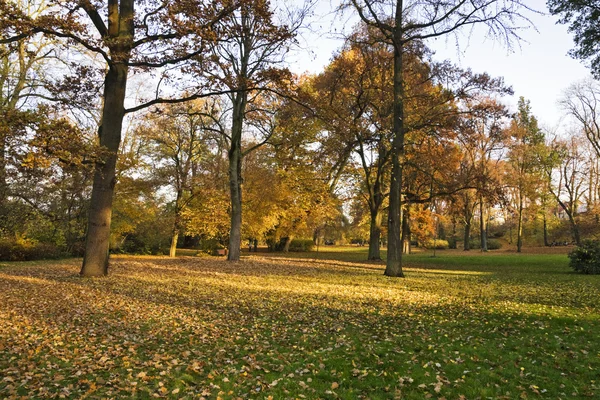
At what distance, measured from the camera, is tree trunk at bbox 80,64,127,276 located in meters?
11.5

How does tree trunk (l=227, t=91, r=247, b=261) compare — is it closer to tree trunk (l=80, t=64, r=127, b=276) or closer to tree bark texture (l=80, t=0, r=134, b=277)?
tree bark texture (l=80, t=0, r=134, b=277)

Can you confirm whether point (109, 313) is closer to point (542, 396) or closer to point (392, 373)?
point (392, 373)

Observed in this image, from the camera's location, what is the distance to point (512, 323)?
7219 mm

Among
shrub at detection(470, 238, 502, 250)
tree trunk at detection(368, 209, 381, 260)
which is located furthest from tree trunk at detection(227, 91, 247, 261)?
shrub at detection(470, 238, 502, 250)

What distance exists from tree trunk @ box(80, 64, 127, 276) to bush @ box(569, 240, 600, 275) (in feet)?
64.0

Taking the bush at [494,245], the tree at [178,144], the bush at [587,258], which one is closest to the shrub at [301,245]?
the tree at [178,144]

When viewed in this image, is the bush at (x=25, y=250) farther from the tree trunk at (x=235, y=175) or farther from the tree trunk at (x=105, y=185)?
the tree trunk at (x=105, y=185)

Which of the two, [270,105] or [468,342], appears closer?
[468,342]

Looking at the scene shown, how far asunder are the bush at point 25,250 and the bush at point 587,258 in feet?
87.0

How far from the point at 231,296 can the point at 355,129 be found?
8.81 meters

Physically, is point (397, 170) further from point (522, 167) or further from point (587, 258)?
point (522, 167)

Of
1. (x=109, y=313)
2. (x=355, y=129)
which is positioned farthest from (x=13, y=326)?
(x=355, y=129)

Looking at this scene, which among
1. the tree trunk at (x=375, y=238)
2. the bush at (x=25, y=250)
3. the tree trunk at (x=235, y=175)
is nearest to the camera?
the bush at (x=25, y=250)

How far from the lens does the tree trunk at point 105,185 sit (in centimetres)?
1155
